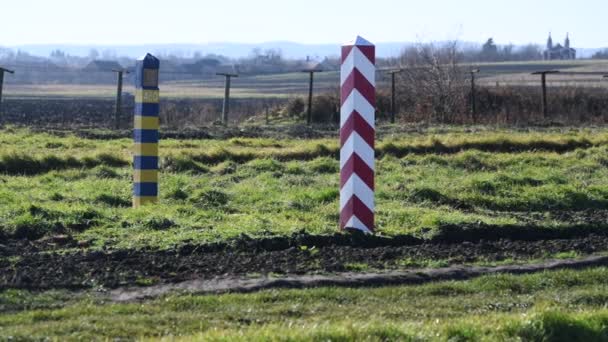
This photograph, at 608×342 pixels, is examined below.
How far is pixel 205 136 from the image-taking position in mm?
25578

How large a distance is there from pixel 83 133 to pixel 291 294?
18.8 m

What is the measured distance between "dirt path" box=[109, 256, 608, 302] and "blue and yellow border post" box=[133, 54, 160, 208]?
14.0 feet

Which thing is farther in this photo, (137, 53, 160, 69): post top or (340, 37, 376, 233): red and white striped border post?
(137, 53, 160, 69): post top

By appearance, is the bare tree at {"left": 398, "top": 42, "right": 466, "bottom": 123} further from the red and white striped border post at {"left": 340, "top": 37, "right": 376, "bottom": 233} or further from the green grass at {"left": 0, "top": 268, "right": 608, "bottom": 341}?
the green grass at {"left": 0, "top": 268, "right": 608, "bottom": 341}

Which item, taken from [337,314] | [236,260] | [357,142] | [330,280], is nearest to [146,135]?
[357,142]

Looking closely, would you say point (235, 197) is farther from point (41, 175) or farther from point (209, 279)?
point (209, 279)

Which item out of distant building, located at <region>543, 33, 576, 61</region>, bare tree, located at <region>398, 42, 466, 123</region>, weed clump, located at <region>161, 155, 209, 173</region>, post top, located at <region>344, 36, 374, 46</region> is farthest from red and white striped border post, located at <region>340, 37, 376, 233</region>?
distant building, located at <region>543, 33, 576, 61</region>

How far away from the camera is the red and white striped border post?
35.7 ft

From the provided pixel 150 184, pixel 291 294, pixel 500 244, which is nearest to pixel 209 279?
pixel 291 294

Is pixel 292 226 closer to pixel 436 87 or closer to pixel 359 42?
pixel 359 42

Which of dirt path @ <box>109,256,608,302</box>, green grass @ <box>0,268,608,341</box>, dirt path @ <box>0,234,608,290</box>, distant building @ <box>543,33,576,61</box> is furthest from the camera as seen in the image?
distant building @ <box>543,33,576,61</box>

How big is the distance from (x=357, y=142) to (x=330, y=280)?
8.20 ft

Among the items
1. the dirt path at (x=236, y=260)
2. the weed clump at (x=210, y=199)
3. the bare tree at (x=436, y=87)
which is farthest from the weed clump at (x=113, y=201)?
the bare tree at (x=436, y=87)

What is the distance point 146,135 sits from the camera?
12.9 m
